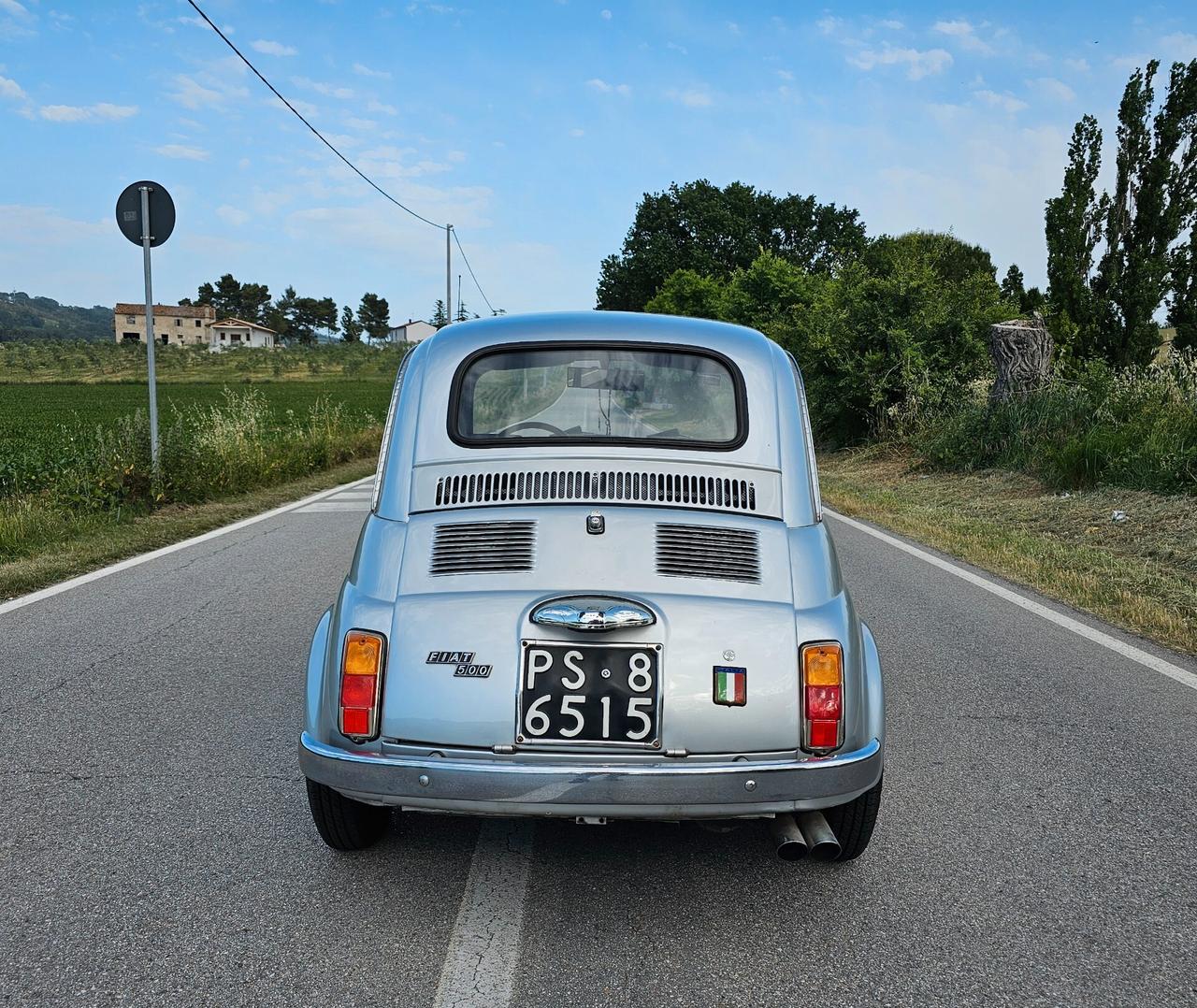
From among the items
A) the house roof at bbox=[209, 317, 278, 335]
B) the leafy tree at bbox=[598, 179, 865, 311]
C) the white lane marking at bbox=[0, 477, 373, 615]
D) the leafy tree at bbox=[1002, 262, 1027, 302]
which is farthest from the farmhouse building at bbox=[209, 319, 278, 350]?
the white lane marking at bbox=[0, 477, 373, 615]

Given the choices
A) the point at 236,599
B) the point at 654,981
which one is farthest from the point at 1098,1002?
the point at 236,599

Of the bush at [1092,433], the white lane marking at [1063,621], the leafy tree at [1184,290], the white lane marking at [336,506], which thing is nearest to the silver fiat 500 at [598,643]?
the white lane marking at [1063,621]

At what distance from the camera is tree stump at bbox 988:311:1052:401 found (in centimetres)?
1605

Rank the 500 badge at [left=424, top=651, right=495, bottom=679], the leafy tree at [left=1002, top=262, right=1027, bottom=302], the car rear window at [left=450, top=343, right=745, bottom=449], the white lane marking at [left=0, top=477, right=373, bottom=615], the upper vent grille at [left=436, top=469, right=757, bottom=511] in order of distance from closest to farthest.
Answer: the 500 badge at [left=424, top=651, right=495, bottom=679] < the upper vent grille at [left=436, top=469, right=757, bottom=511] < the car rear window at [left=450, top=343, right=745, bottom=449] < the white lane marking at [left=0, top=477, right=373, bottom=615] < the leafy tree at [left=1002, top=262, right=1027, bottom=302]

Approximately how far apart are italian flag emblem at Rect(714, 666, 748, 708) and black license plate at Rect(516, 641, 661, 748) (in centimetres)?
15

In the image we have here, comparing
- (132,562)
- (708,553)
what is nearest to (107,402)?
(132,562)

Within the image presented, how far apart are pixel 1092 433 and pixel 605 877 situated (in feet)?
36.6

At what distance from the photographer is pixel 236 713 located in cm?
480

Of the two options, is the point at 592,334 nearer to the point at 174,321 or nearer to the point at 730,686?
the point at 730,686

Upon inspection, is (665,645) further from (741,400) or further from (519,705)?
(741,400)

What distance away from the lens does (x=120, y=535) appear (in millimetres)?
9930

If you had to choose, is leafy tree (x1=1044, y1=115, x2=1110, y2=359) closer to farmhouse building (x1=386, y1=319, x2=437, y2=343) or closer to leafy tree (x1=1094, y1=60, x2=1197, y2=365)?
leafy tree (x1=1094, y1=60, x2=1197, y2=365)

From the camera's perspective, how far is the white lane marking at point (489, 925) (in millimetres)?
2592

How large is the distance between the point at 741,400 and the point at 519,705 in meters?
1.35
